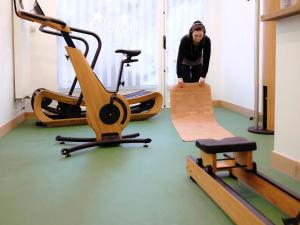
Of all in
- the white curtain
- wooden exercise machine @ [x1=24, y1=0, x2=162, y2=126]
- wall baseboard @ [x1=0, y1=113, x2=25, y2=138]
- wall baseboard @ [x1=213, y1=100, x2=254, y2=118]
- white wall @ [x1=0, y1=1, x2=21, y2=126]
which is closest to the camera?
wall baseboard @ [x1=0, y1=113, x2=25, y2=138]

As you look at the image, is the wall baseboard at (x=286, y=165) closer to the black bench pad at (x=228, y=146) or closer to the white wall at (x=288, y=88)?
the white wall at (x=288, y=88)

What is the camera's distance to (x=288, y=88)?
95.3 inches

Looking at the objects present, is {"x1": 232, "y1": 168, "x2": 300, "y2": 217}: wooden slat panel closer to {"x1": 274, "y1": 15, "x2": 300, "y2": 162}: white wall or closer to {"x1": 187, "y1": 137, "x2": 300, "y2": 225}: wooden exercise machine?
{"x1": 187, "y1": 137, "x2": 300, "y2": 225}: wooden exercise machine

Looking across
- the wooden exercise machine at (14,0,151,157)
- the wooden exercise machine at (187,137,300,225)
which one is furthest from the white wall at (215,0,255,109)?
the wooden exercise machine at (187,137,300,225)

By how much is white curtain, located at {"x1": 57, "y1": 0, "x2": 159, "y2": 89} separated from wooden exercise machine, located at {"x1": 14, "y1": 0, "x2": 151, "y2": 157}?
274 centimetres

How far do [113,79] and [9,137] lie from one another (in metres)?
2.53

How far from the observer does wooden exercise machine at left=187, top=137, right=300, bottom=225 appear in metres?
1.67

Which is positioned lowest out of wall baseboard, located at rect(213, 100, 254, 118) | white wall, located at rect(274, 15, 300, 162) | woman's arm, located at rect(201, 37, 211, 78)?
wall baseboard, located at rect(213, 100, 254, 118)

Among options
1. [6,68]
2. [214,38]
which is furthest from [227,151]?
[214,38]

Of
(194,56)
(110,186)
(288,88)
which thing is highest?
(194,56)

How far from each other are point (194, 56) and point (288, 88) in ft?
8.23

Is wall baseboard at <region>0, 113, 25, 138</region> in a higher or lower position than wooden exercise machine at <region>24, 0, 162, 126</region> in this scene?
lower

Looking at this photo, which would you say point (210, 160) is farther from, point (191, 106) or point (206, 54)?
point (206, 54)

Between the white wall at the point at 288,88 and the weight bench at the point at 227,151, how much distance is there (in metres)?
0.39
